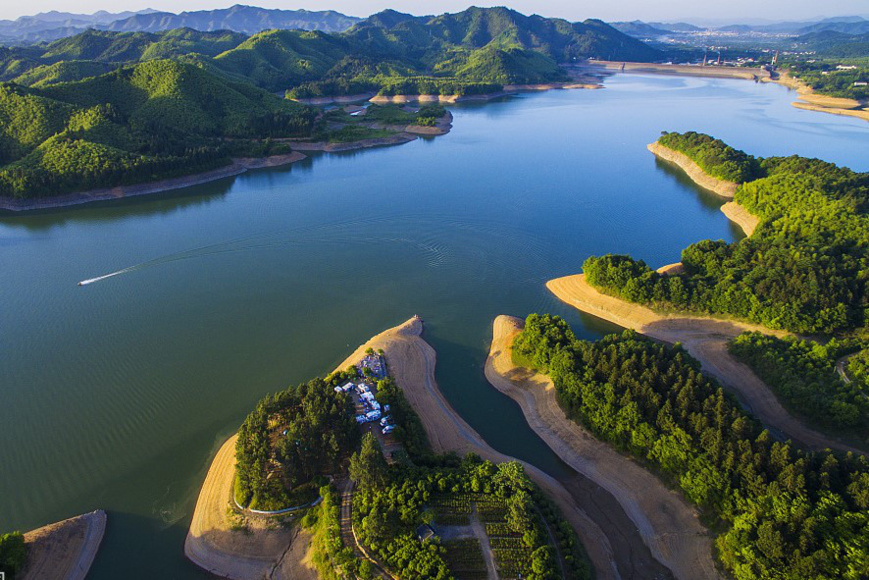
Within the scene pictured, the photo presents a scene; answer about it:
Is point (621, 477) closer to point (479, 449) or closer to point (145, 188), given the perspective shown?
point (479, 449)

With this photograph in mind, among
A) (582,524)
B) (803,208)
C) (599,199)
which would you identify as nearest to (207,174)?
(599,199)

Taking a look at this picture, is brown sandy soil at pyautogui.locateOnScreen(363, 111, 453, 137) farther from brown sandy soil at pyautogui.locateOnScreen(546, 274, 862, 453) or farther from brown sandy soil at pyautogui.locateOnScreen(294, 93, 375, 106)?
brown sandy soil at pyautogui.locateOnScreen(546, 274, 862, 453)

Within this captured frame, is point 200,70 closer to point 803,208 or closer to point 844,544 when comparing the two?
point 803,208

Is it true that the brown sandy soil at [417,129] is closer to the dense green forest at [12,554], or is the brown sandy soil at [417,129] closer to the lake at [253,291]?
the lake at [253,291]

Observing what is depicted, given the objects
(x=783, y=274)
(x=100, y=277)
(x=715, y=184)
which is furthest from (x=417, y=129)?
(x=783, y=274)

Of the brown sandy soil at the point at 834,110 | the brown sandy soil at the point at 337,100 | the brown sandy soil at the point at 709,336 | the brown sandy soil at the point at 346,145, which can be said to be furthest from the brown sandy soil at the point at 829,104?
the brown sandy soil at the point at 337,100

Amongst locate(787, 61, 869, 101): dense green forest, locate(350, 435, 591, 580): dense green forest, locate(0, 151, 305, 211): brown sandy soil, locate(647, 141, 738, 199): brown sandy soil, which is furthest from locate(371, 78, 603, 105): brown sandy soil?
locate(350, 435, 591, 580): dense green forest
